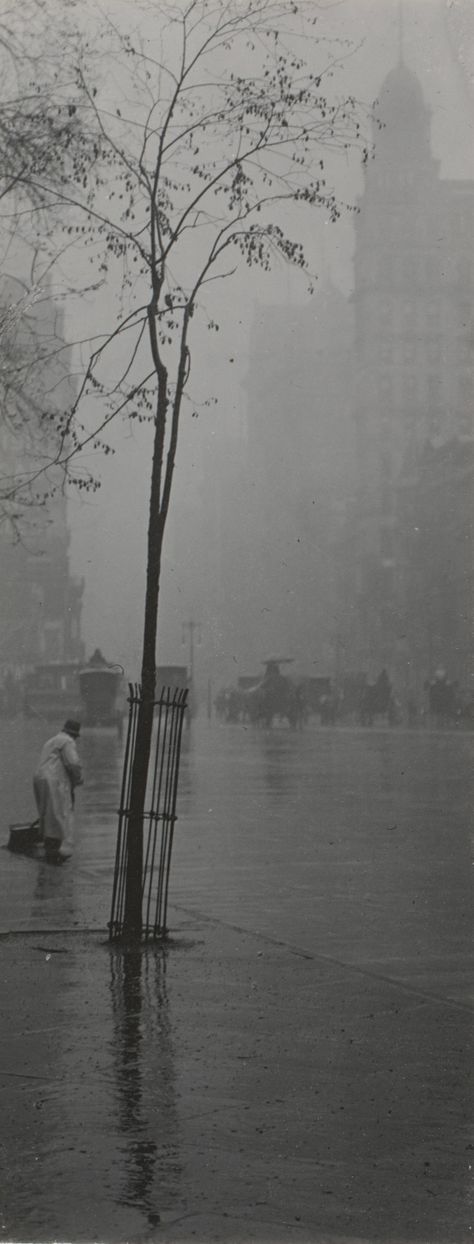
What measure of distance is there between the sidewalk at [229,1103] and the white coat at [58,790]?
259 inches

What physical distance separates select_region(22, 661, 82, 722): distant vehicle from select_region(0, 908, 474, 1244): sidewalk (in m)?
62.8

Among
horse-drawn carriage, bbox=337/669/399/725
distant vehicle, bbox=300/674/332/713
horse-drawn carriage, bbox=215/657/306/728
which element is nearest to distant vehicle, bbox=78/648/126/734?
horse-drawn carriage, bbox=215/657/306/728

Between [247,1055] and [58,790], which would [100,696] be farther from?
[247,1055]

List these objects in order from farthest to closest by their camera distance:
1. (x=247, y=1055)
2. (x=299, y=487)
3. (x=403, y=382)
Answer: (x=403, y=382)
(x=299, y=487)
(x=247, y=1055)

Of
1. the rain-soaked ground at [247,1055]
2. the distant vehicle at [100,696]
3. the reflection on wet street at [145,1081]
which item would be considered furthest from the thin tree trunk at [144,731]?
the distant vehicle at [100,696]

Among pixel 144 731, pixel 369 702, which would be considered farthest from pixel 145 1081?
pixel 369 702

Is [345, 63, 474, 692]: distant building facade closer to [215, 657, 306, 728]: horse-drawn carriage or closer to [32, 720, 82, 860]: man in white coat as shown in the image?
[215, 657, 306, 728]: horse-drawn carriage

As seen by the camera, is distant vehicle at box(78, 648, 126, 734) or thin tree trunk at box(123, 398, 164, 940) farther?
distant vehicle at box(78, 648, 126, 734)

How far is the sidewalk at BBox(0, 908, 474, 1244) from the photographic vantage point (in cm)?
505

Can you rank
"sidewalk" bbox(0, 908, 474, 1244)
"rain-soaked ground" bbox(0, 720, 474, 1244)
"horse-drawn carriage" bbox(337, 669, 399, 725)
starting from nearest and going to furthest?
"sidewalk" bbox(0, 908, 474, 1244) < "rain-soaked ground" bbox(0, 720, 474, 1244) < "horse-drawn carriage" bbox(337, 669, 399, 725)

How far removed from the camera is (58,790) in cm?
1672

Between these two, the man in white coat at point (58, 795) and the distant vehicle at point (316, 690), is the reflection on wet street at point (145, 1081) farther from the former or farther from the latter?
the distant vehicle at point (316, 690)

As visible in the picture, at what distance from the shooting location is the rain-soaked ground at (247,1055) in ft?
17.0

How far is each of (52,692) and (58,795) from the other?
6354cm
